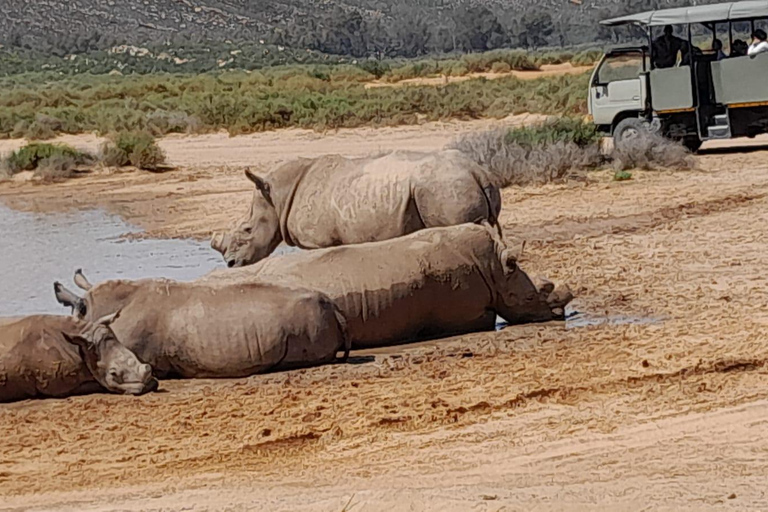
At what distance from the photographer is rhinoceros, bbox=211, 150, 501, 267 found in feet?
41.3

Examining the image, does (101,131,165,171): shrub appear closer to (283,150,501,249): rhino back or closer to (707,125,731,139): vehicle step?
(707,125,731,139): vehicle step

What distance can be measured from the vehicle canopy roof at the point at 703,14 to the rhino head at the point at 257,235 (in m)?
11.4

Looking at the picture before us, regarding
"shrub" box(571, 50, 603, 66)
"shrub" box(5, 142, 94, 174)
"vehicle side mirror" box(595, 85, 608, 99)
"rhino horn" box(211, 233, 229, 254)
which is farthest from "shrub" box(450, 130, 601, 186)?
"shrub" box(571, 50, 603, 66)

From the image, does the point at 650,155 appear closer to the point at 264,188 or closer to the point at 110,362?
the point at 264,188

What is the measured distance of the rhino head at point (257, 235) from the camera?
44.8ft

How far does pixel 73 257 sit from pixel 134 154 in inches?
478

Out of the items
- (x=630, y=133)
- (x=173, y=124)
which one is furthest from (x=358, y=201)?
(x=173, y=124)

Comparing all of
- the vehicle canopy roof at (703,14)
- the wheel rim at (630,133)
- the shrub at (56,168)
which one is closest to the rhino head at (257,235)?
the wheel rim at (630,133)

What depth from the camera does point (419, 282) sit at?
34.7 ft

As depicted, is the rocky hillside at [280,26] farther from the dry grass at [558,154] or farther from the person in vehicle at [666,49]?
the dry grass at [558,154]

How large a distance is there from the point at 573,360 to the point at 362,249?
2.03m

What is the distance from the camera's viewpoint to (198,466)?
298 inches

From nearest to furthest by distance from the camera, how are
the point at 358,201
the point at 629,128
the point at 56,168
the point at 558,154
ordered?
the point at 358,201, the point at 558,154, the point at 629,128, the point at 56,168

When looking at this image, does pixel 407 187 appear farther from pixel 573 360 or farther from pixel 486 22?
pixel 486 22
